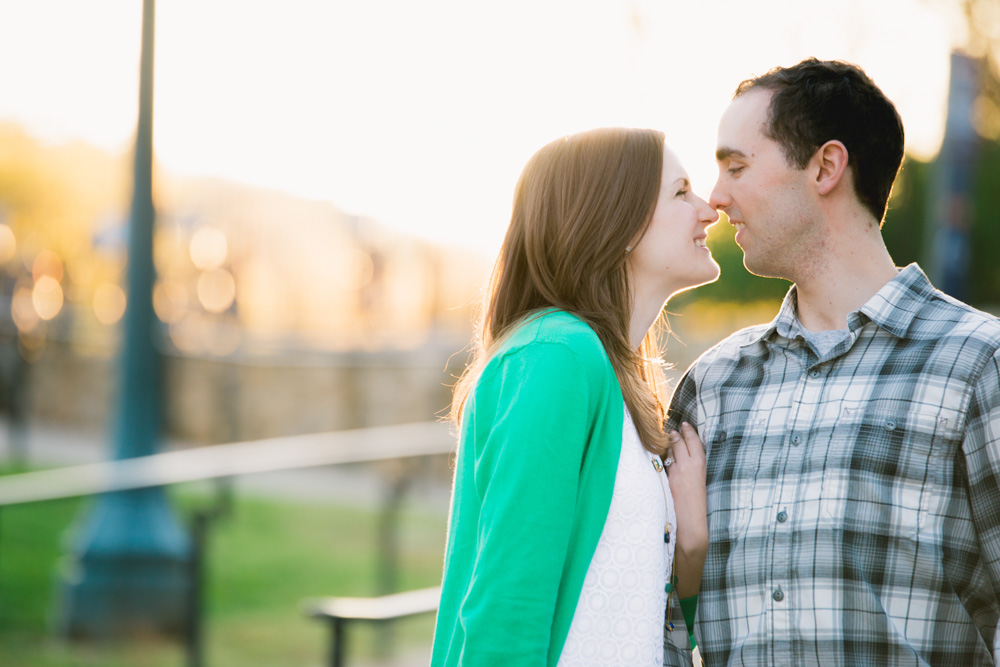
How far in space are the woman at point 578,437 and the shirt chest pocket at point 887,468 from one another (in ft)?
1.10

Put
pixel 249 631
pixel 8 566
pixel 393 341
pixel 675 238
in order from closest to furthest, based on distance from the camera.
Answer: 1. pixel 675 238
2. pixel 8 566
3. pixel 249 631
4. pixel 393 341

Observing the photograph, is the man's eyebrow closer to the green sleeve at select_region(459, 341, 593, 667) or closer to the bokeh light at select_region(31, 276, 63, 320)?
the green sleeve at select_region(459, 341, 593, 667)

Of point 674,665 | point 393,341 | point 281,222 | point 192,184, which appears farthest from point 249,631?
point 192,184

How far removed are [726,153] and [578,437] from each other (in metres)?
1.00

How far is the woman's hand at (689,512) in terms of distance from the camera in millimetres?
2369

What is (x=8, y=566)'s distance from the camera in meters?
5.00

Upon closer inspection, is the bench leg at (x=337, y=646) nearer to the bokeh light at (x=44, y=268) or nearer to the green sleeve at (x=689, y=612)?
the green sleeve at (x=689, y=612)

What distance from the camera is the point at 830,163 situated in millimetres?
2529

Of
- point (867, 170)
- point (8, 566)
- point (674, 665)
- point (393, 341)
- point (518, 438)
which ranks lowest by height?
point (393, 341)

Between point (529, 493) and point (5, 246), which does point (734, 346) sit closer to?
point (529, 493)

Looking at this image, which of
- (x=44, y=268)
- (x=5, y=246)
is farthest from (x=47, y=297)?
(x=5, y=246)

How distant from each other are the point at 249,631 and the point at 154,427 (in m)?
1.76

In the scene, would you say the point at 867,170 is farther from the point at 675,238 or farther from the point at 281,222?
the point at 281,222

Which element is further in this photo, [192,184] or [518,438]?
[192,184]
